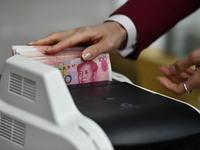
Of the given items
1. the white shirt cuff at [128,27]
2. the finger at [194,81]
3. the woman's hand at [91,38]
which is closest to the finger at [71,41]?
the woman's hand at [91,38]

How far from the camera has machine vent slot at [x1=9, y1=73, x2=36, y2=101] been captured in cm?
55

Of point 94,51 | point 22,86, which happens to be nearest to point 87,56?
point 94,51

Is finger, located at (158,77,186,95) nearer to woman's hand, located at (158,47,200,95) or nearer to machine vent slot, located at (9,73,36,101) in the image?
woman's hand, located at (158,47,200,95)

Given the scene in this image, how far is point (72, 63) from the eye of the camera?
2.65ft

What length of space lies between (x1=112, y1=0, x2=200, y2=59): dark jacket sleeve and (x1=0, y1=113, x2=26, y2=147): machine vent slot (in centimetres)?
60

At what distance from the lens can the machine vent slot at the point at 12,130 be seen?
1.88ft

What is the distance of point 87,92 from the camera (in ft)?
2.32

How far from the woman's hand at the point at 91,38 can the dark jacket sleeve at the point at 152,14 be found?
0.08 meters

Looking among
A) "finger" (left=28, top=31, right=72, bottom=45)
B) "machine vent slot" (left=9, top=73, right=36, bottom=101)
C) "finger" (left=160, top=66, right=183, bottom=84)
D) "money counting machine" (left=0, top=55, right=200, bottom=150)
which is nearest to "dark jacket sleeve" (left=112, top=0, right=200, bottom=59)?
"finger" (left=160, top=66, right=183, bottom=84)

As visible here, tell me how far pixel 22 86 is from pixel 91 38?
0.38 meters

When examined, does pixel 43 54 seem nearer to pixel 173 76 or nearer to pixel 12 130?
pixel 12 130

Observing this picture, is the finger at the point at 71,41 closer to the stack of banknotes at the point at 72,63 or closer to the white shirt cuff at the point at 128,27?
the stack of banknotes at the point at 72,63

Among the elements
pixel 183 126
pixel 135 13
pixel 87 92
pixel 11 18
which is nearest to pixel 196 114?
pixel 183 126

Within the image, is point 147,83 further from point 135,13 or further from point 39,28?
point 39,28
